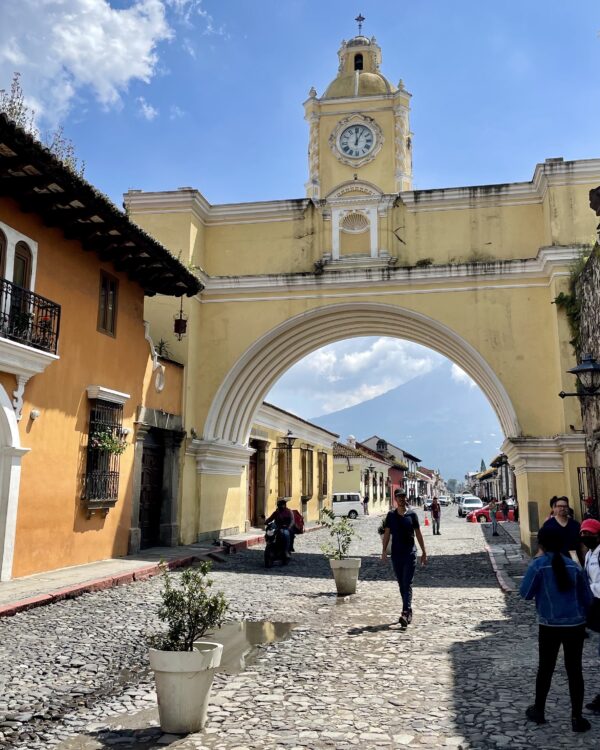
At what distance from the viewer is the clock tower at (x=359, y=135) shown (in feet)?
61.2

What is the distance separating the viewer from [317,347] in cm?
1977

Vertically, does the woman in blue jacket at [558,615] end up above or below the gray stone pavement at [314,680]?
above

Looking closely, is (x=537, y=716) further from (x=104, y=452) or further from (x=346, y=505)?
(x=346, y=505)

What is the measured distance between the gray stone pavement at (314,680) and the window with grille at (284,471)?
696 inches

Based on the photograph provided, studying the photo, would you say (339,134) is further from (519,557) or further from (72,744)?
(72,744)

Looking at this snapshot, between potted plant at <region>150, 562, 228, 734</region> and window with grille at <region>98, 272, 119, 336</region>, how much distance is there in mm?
9180

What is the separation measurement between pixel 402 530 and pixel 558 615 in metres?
3.40

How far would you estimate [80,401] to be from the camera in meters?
11.9

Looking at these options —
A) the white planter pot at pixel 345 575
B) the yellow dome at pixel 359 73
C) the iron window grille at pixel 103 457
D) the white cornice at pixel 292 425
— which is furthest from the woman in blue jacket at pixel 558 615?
the white cornice at pixel 292 425

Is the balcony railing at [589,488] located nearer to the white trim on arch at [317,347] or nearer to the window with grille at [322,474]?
the white trim on arch at [317,347]

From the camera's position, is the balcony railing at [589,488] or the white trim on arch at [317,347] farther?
the white trim on arch at [317,347]

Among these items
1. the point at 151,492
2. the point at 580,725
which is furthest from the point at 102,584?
the point at 580,725

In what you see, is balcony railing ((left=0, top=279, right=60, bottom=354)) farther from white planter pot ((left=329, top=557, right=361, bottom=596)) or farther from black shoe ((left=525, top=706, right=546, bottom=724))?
black shoe ((left=525, top=706, right=546, bottom=724))

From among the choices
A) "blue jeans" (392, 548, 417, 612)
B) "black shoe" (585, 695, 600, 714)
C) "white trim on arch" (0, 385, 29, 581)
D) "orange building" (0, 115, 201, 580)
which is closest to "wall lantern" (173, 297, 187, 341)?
"orange building" (0, 115, 201, 580)
